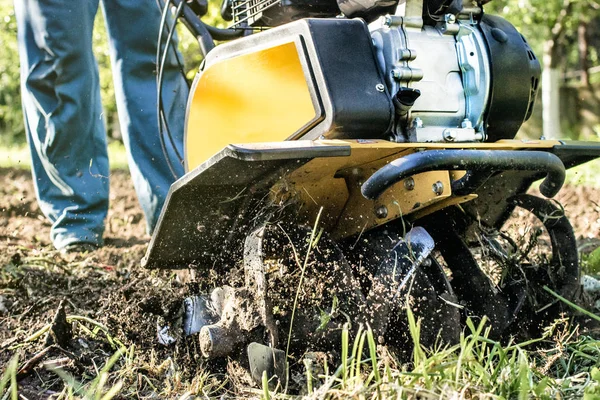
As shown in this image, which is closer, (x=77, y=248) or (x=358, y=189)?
(x=358, y=189)

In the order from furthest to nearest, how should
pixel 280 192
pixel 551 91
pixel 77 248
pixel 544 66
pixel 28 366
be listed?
pixel 544 66
pixel 551 91
pixel 77 248
pixel 280 192
pixel 28 366

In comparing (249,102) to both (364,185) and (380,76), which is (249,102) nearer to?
(380,76)

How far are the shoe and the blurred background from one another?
11.3ft

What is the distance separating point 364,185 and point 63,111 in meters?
2.07

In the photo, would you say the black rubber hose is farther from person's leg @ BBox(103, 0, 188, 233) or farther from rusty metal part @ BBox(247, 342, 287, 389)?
person's leg @ BBox(103, 0, 188, 233)

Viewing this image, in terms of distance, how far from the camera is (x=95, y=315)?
2.32 m

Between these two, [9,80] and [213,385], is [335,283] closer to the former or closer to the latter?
[213,385]

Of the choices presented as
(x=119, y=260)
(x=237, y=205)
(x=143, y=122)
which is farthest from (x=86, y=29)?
(x=237, y=205)

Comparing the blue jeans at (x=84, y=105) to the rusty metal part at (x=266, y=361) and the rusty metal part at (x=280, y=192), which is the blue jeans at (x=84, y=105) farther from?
the rusty metal part at (x=266, y=361)

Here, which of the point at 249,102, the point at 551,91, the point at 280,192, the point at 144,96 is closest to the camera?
the point at 280,192

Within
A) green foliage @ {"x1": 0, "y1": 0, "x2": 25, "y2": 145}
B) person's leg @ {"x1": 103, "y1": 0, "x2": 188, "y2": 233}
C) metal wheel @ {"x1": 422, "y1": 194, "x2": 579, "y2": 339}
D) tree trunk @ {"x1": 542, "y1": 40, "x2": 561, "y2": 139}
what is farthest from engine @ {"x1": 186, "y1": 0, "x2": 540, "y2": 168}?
green foliage @ {"x1": 0, "y1": 0, "x2": 25, "y2": 145}

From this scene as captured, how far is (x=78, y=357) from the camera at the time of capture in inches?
80.5

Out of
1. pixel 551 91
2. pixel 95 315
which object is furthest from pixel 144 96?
pixel 551 91

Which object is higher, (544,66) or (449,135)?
(449,135)
